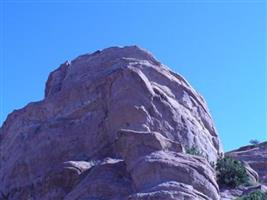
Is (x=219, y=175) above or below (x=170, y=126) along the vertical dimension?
below

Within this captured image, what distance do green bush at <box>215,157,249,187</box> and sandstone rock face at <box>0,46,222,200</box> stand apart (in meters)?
1.23

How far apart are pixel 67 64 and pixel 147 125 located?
8.89 m

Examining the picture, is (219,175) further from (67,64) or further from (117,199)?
(67,64)

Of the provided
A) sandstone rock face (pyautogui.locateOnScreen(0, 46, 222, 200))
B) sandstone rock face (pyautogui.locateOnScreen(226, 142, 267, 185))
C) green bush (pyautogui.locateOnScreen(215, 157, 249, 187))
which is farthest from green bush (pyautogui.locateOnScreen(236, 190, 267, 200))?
sandstone rock face (pyautogui.locateOnScreen(226, 142, 267, 185))

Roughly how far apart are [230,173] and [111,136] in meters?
5.05

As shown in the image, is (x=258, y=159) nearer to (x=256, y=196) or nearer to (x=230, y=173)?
(x=230, y=173)

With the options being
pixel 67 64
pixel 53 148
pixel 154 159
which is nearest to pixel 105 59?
pixel 67 64

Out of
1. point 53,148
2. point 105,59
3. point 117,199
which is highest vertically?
point 105,59

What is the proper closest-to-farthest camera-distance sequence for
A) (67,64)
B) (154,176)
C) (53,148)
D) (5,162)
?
(154,176) → (53,148) → (5,162) → (67,64)

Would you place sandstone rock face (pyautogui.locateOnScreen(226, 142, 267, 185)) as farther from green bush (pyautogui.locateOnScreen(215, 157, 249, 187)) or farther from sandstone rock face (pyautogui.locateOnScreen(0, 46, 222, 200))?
green bush (pyautogui.locateOnScreen(215, 157, 249, 187))

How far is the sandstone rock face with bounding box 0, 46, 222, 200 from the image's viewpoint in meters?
25.6

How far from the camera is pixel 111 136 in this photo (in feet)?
103

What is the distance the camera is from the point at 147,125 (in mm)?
30844

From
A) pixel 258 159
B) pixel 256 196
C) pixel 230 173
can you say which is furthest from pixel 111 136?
pixel 258 159
